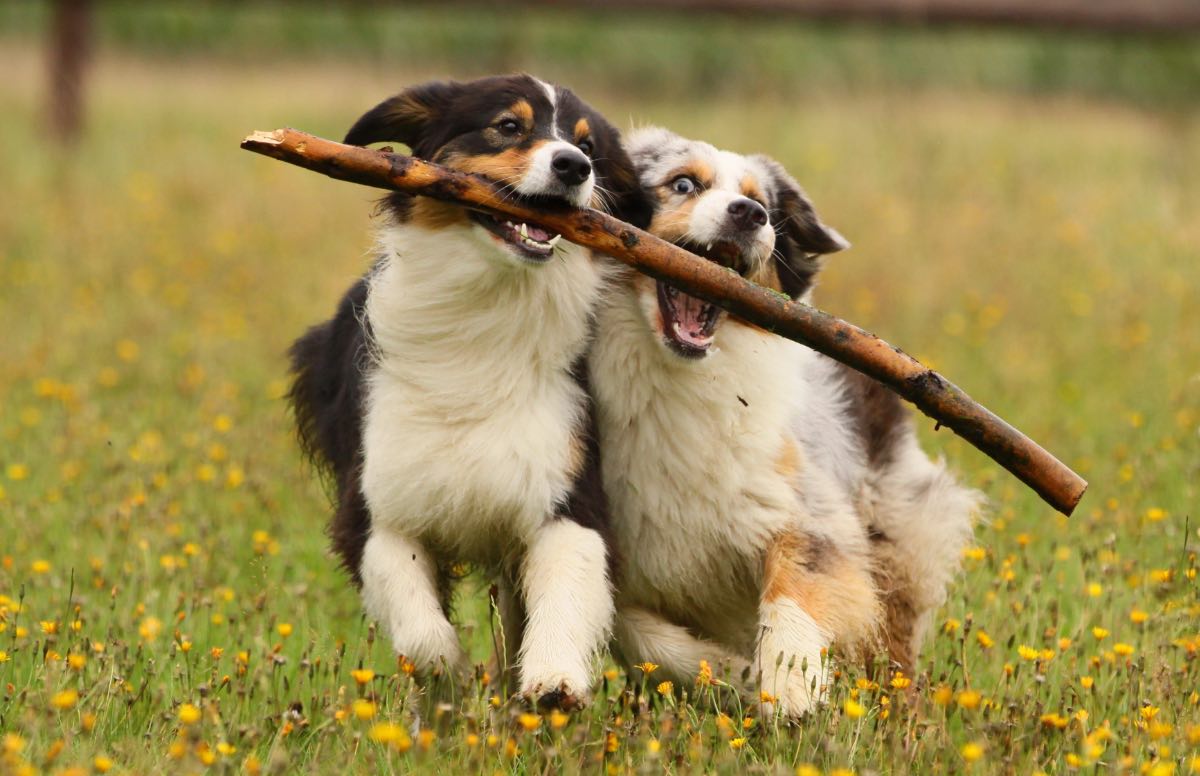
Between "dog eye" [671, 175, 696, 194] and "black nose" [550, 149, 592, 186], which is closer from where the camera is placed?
"black nose" [550, 149, 592, 186]

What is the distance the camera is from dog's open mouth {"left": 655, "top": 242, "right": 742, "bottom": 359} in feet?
15.3

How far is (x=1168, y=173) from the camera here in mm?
12883

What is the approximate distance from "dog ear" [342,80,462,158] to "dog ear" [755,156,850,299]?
1211 millimetres

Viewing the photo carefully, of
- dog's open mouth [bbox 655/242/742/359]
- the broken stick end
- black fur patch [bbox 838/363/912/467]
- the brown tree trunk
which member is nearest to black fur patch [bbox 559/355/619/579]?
dog's open mouth [bbox 655/242/742/359]

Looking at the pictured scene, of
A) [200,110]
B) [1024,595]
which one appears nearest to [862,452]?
[1024,595]

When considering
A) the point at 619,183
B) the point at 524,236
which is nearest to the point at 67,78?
the point at 619,183

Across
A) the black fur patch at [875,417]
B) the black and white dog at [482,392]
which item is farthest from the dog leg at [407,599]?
the black fur patch at [875,417]

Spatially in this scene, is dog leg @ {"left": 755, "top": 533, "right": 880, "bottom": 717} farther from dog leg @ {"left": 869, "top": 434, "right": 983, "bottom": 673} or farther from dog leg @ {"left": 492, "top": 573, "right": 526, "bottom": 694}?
dog leg @ {"left": 492, "top": 573, "right": 526, "bottom": 694}

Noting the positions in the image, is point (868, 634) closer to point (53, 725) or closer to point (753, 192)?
point (753, 192)

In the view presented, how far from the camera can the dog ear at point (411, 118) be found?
4.64 metres

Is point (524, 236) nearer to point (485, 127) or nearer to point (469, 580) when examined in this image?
point (485, 127)

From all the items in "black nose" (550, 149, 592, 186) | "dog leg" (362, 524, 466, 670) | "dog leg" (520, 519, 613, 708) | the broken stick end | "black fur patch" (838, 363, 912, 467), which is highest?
"black nose" (550, 149, 592, 186)

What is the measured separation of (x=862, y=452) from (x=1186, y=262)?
242 inches

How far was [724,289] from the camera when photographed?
4246 millimetres
